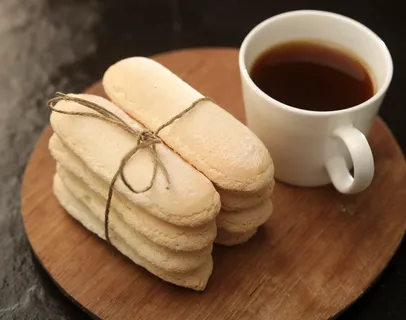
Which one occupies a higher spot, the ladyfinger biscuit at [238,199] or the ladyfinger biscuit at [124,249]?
the ladyfinger biscuit at [238,199]

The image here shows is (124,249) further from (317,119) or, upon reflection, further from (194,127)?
(317,119)

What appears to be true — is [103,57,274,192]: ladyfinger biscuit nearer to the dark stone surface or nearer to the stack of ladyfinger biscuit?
the stack of ladyfinger biscuit

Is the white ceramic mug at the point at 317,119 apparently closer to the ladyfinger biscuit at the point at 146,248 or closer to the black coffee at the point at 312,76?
the black coffee at the point at 312,76

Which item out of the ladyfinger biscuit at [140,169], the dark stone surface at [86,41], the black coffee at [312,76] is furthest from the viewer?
the dark stone surface at [86,41]

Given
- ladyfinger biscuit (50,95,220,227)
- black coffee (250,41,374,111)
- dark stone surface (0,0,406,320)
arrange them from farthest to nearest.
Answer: dark stone surface (0,0,406,320), black coffee (250,41,374,111), ladyfinger biscuit (50,95,220,227)

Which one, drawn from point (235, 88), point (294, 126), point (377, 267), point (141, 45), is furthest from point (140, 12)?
point (377, 267)

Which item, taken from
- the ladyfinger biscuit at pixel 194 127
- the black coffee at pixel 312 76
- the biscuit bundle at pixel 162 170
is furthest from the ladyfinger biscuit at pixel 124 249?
the black coffee at pixel 312 76

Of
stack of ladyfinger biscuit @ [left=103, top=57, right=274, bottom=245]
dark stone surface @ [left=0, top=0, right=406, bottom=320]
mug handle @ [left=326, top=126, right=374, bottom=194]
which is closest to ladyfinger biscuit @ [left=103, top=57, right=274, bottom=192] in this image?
stack of ladyfinger biscuit @ [left=103, top=57, right=274, bottom=245]
